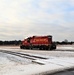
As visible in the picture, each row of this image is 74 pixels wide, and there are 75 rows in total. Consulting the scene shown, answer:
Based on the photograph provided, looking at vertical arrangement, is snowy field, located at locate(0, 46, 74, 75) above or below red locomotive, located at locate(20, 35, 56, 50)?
below

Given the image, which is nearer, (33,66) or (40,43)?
(33,66)

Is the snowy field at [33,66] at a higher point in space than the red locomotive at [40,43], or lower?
lower

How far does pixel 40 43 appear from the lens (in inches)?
2411

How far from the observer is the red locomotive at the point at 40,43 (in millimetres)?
59781

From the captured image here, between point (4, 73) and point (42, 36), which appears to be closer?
point (4, 73)

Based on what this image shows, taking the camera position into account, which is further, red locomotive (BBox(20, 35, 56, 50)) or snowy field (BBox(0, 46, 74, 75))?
red locomotive (BBox(20, 35, 56, 50))

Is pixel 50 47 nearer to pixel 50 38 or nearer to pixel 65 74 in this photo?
pixel 50 38

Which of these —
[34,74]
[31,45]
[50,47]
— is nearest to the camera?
[34,74]

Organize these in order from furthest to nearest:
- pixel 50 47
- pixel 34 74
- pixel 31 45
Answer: pixel 31 45, pixel 50 47, pixel 34 74

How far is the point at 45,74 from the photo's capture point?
16.0 m

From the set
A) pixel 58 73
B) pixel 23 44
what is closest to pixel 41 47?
pixel 23 44

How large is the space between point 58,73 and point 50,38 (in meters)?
43.9

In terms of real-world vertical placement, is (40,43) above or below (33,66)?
above

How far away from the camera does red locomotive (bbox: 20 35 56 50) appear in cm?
5978
